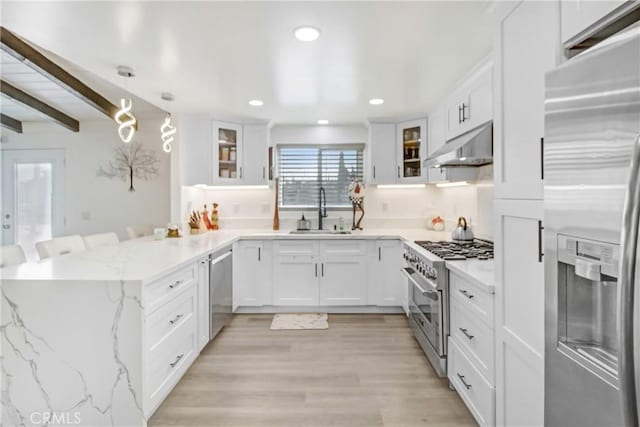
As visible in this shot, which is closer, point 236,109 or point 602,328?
point 602,328

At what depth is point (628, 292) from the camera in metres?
0.62

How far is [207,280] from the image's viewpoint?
2875mm

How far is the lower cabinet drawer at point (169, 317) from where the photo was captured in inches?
73.9

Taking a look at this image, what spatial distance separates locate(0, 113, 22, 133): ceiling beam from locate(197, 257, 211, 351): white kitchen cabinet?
14.7ft

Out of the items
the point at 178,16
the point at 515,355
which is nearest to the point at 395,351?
the point at 515,355

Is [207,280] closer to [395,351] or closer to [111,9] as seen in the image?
[395,351]

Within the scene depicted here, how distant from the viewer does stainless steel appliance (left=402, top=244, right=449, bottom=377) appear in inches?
91.5

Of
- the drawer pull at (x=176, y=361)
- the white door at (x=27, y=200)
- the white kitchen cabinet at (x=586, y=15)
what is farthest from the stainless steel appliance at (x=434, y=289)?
the white door at (x=27, y=200)

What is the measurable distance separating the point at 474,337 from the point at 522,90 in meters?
1.30

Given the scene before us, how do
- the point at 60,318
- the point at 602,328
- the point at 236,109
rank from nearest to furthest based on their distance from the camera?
the point at 602,328
the point at 60,318
the point at 236,109

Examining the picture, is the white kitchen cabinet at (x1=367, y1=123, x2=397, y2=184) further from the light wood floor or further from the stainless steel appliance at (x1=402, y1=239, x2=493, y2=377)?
the light wood floor

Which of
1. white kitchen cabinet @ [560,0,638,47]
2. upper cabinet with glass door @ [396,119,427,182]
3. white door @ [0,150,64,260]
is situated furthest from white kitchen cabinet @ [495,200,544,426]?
white door @ [0,150,64,260]

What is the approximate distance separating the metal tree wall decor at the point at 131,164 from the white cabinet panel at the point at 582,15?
204 inches

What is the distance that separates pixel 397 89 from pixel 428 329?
2072 mm
